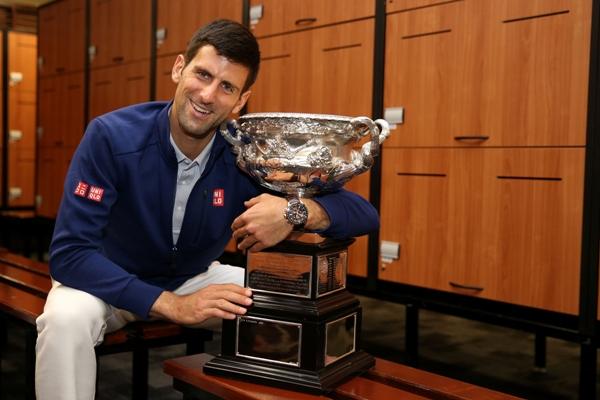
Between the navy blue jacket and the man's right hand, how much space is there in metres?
0.08

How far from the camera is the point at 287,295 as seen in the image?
1.43m

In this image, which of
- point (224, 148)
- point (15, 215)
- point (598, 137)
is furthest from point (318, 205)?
point (15, 215)

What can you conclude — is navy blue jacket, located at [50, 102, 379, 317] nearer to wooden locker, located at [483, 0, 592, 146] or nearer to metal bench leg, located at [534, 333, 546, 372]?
wooden locker, located at [483, 0, 592, 146]

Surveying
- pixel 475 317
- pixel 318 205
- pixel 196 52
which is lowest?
pixel 475 317

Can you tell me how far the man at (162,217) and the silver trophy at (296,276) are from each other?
4cm

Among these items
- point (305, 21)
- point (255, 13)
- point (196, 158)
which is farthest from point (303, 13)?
point (196, 158)

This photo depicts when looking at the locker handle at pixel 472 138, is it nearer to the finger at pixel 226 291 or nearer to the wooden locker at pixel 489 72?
the wooden locker at pixel 489 72

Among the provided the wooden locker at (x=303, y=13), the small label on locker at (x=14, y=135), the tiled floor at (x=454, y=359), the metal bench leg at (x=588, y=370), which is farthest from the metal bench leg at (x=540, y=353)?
the small label on locker at (x=14, y=135)

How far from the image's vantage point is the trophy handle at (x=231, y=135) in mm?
1507

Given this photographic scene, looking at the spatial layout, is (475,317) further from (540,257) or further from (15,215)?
(15,215)

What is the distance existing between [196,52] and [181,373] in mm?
745

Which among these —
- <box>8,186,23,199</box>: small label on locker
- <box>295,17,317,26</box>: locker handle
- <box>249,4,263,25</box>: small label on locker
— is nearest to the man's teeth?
<box>295,17,317,26</box>: locker handle

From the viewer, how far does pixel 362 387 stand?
142cm

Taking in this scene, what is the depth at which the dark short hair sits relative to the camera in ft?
5.20
